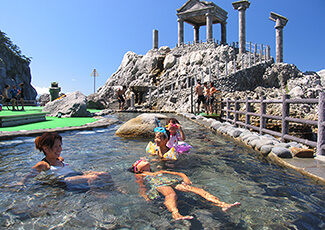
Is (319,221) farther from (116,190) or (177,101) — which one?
(177,101)

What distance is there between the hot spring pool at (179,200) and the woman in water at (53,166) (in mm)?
150

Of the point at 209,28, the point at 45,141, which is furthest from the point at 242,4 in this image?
the point at 45,141

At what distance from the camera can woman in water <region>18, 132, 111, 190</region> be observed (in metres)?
3.23

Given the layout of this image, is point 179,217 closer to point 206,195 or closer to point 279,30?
point 206,195

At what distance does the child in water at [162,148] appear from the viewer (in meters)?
4.55

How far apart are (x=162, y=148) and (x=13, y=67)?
61.7m

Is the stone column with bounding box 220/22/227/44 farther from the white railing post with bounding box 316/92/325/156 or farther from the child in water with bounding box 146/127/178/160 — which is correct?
the child in water with bounding box 146/127/178/160

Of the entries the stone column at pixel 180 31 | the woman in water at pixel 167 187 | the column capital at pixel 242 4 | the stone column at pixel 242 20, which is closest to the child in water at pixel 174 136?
the woman in water at pixel 167 187

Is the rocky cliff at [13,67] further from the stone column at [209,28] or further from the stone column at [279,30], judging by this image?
the stone column at [279,30]

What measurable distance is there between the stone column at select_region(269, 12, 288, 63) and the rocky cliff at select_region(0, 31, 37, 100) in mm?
49574

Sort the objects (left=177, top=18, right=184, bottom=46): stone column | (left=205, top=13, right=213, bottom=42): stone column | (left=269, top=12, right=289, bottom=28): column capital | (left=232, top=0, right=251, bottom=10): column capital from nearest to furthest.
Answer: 1. (left=269, top=12, right=289, bottom=28): column capital
2. (left=232, top=0, right=251, bottom=10): column capital
3. (left=205, top=13, right=213, bottom=42): stone column
4. (left=177, top=18, right=184, bottom=46): stone column

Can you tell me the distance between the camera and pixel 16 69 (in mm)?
55625

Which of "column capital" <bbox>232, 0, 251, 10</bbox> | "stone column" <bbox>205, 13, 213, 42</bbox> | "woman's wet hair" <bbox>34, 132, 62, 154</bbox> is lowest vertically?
"woman's wet hair" <bbox>34, 132, 62, 154</bbox>

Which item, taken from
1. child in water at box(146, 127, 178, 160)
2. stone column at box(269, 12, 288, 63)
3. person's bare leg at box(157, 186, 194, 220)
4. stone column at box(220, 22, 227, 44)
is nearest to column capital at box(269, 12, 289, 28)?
stone column at box(269, 12, 288, 63)
